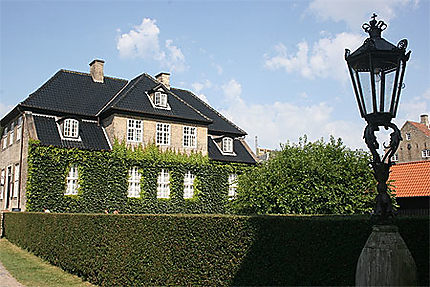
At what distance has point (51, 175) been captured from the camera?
2416cm

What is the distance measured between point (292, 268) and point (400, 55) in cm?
422

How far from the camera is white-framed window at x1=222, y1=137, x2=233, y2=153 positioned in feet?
107

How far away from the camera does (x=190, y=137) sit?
30031 mm

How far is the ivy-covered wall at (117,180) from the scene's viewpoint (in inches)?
942

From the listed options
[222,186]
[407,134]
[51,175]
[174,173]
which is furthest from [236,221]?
[407,134]

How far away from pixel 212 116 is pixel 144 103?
26.0 feet

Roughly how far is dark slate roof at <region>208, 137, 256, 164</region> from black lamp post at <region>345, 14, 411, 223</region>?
25.2 m

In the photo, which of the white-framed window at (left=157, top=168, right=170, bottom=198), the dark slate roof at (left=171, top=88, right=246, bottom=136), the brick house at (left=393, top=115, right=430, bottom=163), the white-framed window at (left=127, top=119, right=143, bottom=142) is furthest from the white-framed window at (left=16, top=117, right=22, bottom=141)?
the brick house at (left=393, top=115, right=430, bottom=163)

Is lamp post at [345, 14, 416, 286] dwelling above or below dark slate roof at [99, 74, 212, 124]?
below

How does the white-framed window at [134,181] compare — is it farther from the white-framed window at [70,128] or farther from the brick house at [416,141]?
the brick house at [416,141]

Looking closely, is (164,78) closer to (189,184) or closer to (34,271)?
(189,184)

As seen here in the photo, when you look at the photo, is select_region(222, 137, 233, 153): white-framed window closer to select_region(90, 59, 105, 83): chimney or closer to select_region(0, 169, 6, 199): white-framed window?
select_region(90, 59, 105, 83): chimney

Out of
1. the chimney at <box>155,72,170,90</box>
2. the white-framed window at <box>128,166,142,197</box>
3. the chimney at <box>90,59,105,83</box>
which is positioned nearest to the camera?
the white-framed window at <box>128,166,142,197</box>

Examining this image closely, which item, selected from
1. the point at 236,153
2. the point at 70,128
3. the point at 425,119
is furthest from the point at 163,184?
the point at 425,119
